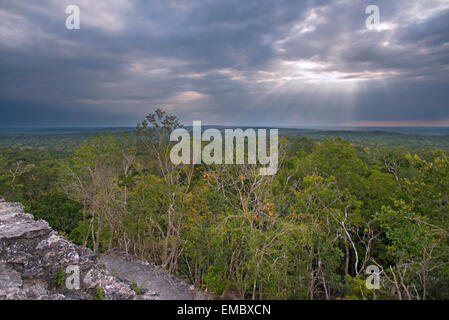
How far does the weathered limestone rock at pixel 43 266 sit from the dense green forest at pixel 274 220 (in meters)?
3.57

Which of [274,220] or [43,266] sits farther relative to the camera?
[274,220]

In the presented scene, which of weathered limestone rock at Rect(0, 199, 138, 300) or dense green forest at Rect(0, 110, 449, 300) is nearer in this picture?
weathered limestone rock at Rect(0, 199, 138, 300)

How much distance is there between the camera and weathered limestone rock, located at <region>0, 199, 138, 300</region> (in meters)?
6.65

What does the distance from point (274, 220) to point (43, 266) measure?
7005 mm

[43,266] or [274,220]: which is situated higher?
[274,220]

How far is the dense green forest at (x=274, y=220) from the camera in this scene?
327 inches

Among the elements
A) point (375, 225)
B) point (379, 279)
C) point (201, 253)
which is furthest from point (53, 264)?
point (375, 225)

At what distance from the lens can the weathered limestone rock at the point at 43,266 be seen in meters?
Result: 6.65

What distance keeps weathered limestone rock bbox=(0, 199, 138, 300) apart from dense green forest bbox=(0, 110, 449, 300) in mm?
3572

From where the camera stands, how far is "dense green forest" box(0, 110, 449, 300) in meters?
8.30

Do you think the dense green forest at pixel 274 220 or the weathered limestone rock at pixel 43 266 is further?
the dense green forest at pixel 274 220

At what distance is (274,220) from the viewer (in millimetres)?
8656

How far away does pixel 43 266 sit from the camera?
23.2ft

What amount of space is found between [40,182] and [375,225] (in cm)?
3080
